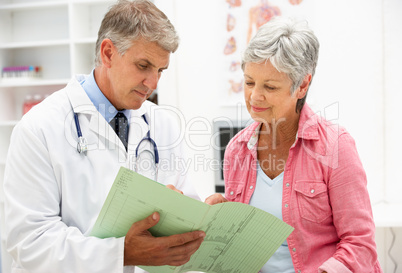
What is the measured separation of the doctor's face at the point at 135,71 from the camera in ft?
4.23

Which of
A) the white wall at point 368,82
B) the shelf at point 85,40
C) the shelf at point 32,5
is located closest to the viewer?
the white wall at point 368,82

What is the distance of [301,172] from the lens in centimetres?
128

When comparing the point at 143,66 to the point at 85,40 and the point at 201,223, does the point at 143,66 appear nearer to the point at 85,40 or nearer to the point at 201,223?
the point at 201,223

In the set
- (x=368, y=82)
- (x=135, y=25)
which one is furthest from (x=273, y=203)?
(x=368, y=82)

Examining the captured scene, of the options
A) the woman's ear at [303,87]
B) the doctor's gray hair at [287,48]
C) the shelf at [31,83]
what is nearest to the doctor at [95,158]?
the doctor's gray hair at [287,48]

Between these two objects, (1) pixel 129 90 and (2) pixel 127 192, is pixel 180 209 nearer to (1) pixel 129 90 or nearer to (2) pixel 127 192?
(2) pixel 127 192

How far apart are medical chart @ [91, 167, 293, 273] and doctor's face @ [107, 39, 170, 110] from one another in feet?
1.43

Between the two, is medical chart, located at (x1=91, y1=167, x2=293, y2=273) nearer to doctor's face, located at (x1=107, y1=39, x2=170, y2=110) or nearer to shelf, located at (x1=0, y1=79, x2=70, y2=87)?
doctor's face, located at (x1=107, y1=39, x2=170, y2=110)

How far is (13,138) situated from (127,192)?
46 cm

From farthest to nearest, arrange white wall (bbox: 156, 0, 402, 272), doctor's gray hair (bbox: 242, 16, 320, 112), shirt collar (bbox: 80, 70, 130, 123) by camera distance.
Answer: white wall (bbox: 156, 0, 402, 272) < shirt collar (bbox: 80, 70, 130, 123) < doctor's gray hair (bbox: 242, 16, 320, 112)

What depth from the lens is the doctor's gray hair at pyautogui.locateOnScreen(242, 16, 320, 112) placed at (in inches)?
48.8

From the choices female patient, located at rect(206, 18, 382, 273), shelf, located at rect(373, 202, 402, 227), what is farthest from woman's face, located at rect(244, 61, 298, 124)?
shelf, located at rect(373, 202, 402, 227)

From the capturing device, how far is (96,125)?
1328 mm

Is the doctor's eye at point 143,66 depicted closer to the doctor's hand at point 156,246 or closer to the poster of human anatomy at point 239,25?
the doctor's hand at point 156,246
